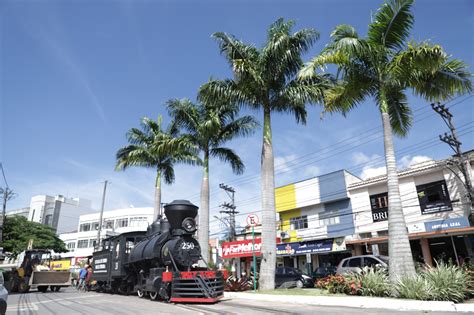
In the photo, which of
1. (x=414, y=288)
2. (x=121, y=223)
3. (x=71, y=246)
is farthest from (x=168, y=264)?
(x=71, y=246)

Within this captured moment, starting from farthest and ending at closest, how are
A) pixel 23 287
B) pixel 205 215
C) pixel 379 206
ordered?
pixel 379 206
pixel 23 287
pixel 205 215

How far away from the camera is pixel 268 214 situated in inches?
567

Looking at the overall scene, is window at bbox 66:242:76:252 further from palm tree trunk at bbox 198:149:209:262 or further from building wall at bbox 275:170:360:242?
palm tree trunk at bbox 198:149:209:262

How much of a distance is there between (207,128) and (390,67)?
10.7m

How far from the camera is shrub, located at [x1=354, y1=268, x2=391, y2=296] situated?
973cm

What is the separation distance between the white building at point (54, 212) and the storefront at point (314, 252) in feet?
192

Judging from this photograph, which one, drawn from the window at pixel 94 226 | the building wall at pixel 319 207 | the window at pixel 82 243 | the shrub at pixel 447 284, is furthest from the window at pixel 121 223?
the shrub at pixel 447 284

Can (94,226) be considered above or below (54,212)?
below

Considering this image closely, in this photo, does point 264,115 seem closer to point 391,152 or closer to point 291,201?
point 391,152

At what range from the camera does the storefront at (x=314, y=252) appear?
2779 centimetres

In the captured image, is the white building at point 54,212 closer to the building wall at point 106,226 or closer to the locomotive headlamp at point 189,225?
the building wall at point 106,226

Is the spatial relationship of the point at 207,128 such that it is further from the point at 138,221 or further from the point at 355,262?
the point at 138,221

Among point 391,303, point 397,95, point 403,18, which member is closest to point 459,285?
point 391,303

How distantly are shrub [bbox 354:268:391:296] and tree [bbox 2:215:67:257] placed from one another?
4002 cm
